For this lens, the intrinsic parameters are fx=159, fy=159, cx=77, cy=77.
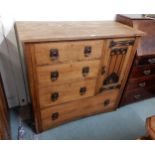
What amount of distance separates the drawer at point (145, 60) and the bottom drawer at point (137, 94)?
1.22 ft

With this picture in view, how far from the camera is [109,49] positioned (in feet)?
4.46

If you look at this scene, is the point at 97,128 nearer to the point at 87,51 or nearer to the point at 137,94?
the point at 137,94

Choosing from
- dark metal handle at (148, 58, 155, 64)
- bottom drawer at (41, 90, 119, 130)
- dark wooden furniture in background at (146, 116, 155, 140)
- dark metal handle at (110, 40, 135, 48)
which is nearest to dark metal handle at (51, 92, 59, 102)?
bottom drawer at (41, 90, 119, 130)

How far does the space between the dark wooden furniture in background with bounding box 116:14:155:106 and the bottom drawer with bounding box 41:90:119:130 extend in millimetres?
215

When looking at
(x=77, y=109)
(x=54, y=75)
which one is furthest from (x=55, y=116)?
(x=54, y=75)

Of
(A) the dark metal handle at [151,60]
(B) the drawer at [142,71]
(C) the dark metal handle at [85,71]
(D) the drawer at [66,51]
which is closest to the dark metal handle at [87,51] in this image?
(D) the drawer at [66,51]

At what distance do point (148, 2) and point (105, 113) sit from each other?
1338 millimetres

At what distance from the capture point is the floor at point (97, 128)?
5.16ft

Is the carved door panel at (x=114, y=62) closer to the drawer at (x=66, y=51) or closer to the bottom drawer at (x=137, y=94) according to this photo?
the drawer at (x=66, y=51)

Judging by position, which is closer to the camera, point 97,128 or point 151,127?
point 151,127

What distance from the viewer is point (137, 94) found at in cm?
195

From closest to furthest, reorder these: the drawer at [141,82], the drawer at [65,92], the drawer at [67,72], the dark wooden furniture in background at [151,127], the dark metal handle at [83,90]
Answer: the dark wooden furniture in background at [151,127] < the drawer at [67,72] < the drawer at [65,92] < the dark metal handle at [83,90] < the drawer at [141,82]

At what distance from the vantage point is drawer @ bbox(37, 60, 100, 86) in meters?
1.24

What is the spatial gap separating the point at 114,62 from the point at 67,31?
0.53 m
